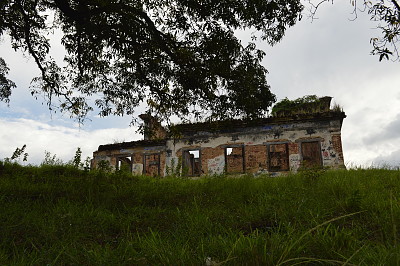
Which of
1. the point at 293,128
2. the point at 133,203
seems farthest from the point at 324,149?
the point at 133,203

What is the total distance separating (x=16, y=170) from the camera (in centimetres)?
766

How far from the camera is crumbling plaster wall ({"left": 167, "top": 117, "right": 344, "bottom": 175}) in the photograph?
15.7 metres

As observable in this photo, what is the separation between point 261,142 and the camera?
17125mm

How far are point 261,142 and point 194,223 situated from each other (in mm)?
14123

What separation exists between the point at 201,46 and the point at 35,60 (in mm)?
5379

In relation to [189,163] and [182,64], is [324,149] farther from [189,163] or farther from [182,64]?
[182,64]

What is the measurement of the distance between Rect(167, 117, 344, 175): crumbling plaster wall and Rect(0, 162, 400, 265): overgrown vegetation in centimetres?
999

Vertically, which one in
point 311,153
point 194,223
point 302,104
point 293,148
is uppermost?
point 302,104

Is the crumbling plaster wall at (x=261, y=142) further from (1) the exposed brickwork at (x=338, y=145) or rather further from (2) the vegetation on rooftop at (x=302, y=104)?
(2) the vegetation on rooftop at (x=302, y=104)

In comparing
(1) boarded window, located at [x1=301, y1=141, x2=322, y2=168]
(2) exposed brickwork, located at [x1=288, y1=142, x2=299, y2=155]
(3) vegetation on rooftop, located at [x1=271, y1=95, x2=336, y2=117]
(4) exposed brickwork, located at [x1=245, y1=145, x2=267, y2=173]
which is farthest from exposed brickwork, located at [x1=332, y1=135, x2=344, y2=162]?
(3) vegetation on rooftop, located at [x1=271, y1=95, x2=336, y2=117]

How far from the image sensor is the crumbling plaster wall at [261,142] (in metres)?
15.7

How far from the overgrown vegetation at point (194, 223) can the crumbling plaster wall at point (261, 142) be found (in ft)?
32.8

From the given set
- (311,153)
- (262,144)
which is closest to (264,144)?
(262,144)

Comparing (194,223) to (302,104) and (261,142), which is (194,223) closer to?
(261,142)
